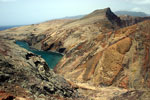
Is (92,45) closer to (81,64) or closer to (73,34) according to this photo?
(81,64)

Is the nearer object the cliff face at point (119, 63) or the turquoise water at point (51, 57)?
the cliff face at point (119, 63)

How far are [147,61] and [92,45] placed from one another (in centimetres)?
1638

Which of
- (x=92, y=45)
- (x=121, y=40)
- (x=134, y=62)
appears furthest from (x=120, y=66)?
(x=92, y=45)

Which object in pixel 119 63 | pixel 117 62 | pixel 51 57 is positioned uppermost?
pixel 117 62

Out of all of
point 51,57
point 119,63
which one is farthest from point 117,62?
point 51,57

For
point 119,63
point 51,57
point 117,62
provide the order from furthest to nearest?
1. point 51,57
2. point 117,62
3. point 119,63

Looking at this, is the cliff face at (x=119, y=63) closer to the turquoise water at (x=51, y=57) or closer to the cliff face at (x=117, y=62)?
the cliff face at (x=117, y=62)

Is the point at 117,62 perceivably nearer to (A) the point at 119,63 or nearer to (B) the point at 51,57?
(A) the point at 119,63

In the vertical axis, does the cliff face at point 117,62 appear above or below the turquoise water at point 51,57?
above

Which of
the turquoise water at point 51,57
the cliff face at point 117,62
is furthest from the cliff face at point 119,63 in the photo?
the turquoise water at point 51,57

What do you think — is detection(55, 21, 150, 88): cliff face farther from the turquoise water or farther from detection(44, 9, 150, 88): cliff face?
the turquoise water

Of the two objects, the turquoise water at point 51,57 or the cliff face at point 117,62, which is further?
the turquoise water at point 51,57

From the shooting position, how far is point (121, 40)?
115ft

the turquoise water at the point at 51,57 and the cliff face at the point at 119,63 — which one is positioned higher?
the cliff face at the point at 119,63
